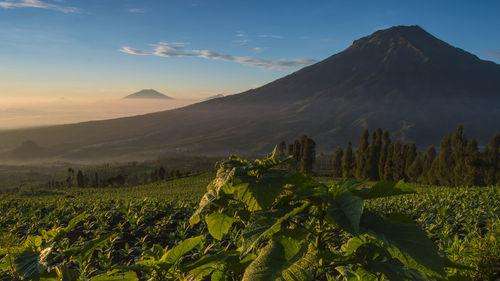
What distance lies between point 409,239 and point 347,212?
0.25 meters

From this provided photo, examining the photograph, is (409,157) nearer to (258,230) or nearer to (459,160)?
(459,160)

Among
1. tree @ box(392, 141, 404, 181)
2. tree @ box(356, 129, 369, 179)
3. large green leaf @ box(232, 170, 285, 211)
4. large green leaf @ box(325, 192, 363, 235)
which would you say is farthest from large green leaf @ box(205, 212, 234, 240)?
tree @ box(356, 129, 369, 179)

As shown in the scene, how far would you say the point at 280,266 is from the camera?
3.68ft

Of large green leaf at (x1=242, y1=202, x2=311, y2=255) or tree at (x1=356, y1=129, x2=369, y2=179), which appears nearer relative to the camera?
large green leaf at (x1=242, y1=202, x2=311, y2=255)

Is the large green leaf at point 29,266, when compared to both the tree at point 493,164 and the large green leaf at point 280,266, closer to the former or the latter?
the large green leaf at point 280,266

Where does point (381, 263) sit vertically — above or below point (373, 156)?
above

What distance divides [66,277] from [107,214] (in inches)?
329

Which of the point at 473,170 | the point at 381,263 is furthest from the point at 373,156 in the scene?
the point at 381,263

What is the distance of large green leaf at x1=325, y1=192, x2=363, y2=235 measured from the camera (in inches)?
38.1

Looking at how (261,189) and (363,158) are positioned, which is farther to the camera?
(363,158)

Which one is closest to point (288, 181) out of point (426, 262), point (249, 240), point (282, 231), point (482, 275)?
point (282, 231)

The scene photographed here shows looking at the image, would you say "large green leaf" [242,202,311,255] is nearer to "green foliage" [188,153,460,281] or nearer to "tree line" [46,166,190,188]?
"green foliage" [188,153,460,281]

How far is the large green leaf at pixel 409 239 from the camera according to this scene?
101 centimetres

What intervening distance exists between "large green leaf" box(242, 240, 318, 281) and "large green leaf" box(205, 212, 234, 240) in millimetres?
388
